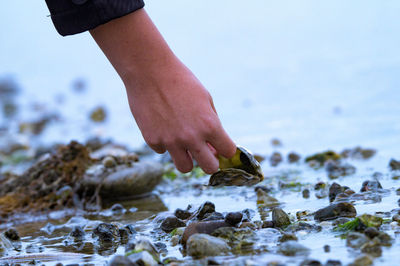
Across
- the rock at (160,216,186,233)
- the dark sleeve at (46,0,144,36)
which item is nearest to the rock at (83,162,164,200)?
the rock at (160,216,186,233)

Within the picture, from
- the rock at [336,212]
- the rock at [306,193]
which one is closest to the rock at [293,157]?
the rock at [306,193]

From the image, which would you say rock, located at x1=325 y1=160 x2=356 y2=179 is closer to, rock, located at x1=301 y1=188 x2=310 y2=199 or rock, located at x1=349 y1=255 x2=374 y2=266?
rock, located at x1=301 y1=188 x2=310 y2=199

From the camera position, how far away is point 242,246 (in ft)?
8.09

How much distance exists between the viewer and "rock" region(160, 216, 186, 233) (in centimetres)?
316

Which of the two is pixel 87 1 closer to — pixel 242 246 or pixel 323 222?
pixel 242 246

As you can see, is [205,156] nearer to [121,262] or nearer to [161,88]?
[161,88]

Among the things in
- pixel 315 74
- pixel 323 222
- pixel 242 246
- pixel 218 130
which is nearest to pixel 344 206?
pixel 323 222

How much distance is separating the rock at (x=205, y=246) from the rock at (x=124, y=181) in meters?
2.60

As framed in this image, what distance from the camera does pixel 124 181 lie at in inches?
195

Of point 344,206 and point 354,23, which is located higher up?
point 354,23

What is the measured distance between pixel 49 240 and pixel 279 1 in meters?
21.7

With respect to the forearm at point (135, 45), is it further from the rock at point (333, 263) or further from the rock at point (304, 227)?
the rock at point (304, 227)

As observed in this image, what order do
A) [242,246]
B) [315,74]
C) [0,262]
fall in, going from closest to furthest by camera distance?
[242,246] < [0,262] < [315,74]

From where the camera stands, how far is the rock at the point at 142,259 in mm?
2238
